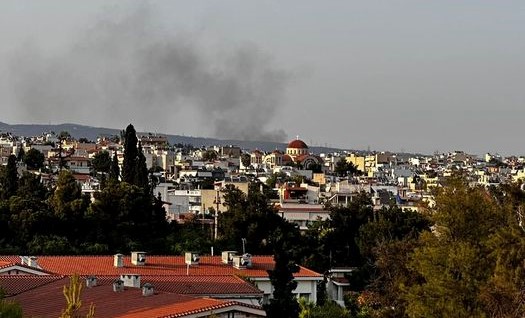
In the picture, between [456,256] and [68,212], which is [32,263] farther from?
[456,256]

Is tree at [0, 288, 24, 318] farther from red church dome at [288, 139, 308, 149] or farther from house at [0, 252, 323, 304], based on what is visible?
red church dome at [288, 139, 308, 149]

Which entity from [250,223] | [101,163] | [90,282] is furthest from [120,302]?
[101,163]

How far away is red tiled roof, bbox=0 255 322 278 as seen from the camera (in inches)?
1257

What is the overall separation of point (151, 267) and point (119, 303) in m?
12.2

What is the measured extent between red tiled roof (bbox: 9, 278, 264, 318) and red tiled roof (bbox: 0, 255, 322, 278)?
25.6ft

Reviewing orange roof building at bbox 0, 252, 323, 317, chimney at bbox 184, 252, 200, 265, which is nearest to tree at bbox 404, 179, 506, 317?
orange roof building at bbox 0, 252, 323, 317

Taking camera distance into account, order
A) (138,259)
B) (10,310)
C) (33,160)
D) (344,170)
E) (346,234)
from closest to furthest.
Result: 1. (10,310)
2. (138,259)
3. (346,234)
4. (33,160)
5. (344,170)

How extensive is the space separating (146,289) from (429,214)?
7083mm

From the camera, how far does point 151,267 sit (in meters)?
33.5

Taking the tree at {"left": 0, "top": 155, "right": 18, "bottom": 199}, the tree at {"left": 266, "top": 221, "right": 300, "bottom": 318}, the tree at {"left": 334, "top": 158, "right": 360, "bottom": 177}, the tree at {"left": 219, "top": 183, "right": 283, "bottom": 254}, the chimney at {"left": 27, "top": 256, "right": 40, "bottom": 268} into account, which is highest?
the tree at {"left": 334, "top": 158, "right": 360, "bottom": 177}

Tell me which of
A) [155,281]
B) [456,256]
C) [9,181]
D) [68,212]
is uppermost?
[9,181]

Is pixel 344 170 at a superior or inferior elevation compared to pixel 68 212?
superior

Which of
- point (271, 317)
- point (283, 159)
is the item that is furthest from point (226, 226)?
point (283, 159)

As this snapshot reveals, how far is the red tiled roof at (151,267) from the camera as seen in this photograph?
31938 mm
